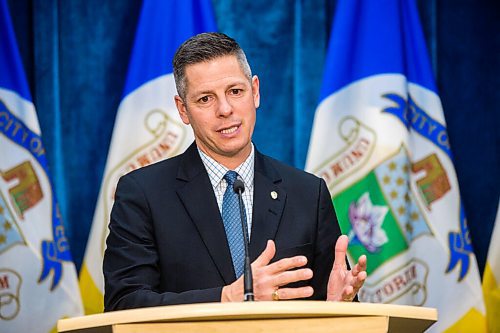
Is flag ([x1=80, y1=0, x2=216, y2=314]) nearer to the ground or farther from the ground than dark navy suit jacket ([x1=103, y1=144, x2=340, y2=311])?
farther from the ground

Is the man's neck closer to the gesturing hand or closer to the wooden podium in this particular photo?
the gesturing hand

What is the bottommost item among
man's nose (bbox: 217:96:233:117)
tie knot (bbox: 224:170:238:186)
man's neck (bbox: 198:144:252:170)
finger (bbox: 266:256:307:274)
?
finger (bbox: 266:256:307:274)

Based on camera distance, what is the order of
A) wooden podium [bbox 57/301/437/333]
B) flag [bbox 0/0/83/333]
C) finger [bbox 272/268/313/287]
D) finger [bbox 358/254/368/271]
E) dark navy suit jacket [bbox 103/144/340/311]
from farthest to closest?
1. flag [bbox 0/0/83/333]
2. dark navy suit jacket [bbox 103/144/340/311]
3. finger [bbox 358/254/368/271]
4. finger [bbox 272/268/313/287]
5. wooden podium [bbox 57/301/437/333]

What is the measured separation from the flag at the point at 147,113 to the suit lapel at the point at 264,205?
56.2 inches

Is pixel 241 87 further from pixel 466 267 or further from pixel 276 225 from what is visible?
pixel 466 267

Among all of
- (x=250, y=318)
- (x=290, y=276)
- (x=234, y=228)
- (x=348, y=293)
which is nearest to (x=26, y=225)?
(x=234, y=228)

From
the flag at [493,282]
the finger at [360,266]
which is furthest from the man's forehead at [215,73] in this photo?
the flag at [493,282]

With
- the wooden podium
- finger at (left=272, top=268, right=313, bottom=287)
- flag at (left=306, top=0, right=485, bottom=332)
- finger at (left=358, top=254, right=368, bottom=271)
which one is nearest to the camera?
the wooden podium

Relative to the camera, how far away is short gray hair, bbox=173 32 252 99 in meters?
2.53

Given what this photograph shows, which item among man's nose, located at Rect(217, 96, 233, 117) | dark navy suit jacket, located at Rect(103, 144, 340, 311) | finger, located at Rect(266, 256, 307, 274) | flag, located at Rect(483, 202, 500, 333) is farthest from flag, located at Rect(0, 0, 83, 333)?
finger, located at Rect(266, 256, 307, 274)

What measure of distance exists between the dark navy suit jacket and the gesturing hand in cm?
25

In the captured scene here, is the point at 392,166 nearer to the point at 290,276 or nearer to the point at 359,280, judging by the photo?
the point at 359,280

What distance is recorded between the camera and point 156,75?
410 centimetres

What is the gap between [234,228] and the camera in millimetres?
2482
